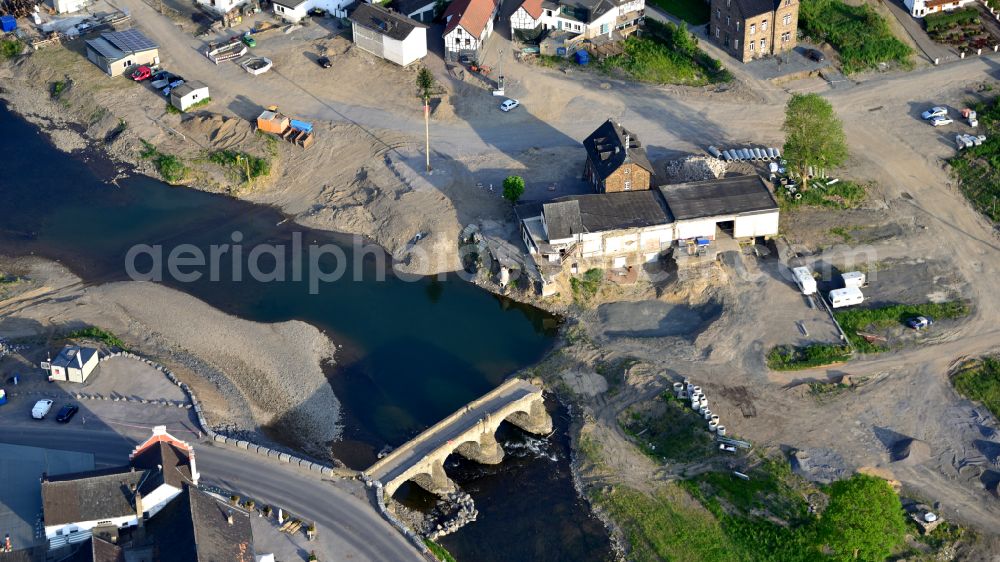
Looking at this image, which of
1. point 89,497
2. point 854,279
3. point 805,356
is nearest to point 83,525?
point 89,497

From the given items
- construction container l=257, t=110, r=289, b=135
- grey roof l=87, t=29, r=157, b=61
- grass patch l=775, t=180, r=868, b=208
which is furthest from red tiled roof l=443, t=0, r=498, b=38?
grass patch l=775, t=180, r=868, b=208

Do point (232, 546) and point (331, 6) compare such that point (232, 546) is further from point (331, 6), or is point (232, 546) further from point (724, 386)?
point (331, 6)

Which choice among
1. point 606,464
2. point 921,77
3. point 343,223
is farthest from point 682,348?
point 921,77

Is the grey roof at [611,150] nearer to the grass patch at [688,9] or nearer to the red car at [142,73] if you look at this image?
the grass patch at [688,9]

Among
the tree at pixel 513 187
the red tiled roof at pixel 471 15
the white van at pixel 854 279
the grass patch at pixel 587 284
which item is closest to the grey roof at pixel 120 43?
the red tiled roof at pixel 471 15

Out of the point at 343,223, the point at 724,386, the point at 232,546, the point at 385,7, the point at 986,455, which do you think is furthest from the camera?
the point at 385,7
